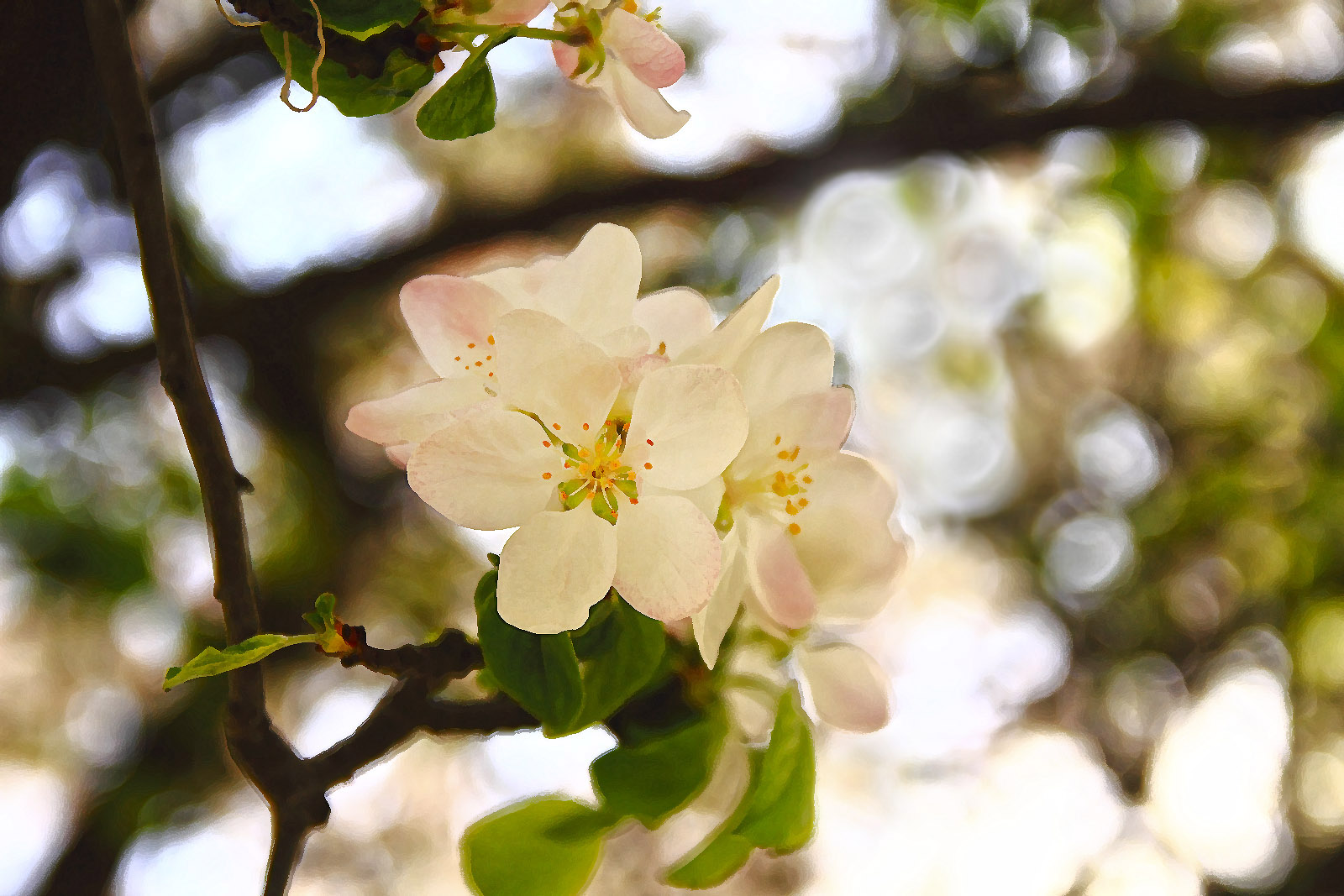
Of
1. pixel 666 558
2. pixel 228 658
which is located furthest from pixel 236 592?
pixel 666 558

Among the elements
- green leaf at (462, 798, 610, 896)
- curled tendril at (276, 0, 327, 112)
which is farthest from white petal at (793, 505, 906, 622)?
curled tendril at (276, 0, 327, 112)

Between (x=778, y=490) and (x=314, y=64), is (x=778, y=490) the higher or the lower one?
the lower one

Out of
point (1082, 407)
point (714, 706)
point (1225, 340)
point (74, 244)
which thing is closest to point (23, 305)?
point (74, 244)

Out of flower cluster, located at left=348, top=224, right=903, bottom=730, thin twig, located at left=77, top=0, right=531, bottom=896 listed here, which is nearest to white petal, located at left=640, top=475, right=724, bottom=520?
flower cluster, located at left=348, top=224, right=903, bottom=730

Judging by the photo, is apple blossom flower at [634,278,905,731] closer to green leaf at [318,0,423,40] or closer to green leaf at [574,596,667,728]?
green leaf at [574,596,667,728]

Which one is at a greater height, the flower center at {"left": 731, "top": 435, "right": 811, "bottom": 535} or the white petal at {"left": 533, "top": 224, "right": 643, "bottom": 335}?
the white petal at {"left": 533, "top": 224, "right": 643, "bottom": 335}

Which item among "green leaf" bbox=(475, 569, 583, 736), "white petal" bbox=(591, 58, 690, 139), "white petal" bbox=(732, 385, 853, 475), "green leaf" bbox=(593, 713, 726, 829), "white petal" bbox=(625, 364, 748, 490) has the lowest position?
"green leaf" bbox=(593, 713, 726, 829)

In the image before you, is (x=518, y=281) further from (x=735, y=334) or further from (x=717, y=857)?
(x=717, y=857)
